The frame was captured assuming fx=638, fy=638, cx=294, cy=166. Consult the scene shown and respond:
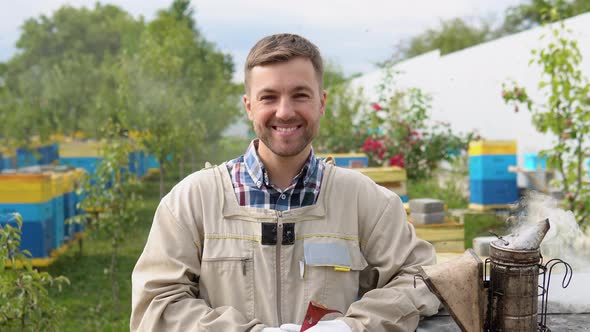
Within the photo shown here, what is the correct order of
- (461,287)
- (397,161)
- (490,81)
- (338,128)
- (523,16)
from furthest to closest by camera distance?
(523,16) → (490,81) → (338,128) → (397,161) → (461,287)

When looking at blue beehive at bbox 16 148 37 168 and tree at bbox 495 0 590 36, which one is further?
tree at bbox 495 0 590 36

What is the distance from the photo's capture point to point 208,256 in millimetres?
1875

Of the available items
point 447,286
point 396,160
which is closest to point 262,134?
point 447,286

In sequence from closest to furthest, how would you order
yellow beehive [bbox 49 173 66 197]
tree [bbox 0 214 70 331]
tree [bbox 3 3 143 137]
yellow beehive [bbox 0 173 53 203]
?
tree [bbox 0 214 70 331] → yellow beehive [bbox 0 173 53 203] → yellow beehive [bbox 49 173 66 197] → tree [bbox 3 3 143 137]

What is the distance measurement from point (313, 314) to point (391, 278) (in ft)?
1.09

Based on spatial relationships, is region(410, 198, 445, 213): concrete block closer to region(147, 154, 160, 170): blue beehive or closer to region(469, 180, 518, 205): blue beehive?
region(469, 180, 518, 205): blue beehive

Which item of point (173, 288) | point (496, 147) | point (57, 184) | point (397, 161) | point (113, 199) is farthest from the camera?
point (496, 147)

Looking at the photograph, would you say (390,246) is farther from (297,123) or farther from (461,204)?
(461,204)

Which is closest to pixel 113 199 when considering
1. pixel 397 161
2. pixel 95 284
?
pixel 95 284

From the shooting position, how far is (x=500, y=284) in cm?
169

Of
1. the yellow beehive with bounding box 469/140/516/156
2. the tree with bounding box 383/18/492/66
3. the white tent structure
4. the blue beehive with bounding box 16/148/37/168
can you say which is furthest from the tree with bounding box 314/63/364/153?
the tree with bounding box 383/18/492/66

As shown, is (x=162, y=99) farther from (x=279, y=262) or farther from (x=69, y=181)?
(x=279, y=262)

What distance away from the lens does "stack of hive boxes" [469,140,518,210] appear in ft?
31.2

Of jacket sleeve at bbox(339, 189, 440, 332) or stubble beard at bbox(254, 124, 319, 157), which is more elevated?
stubble beard at bbox(254, 124, 319, 157)
